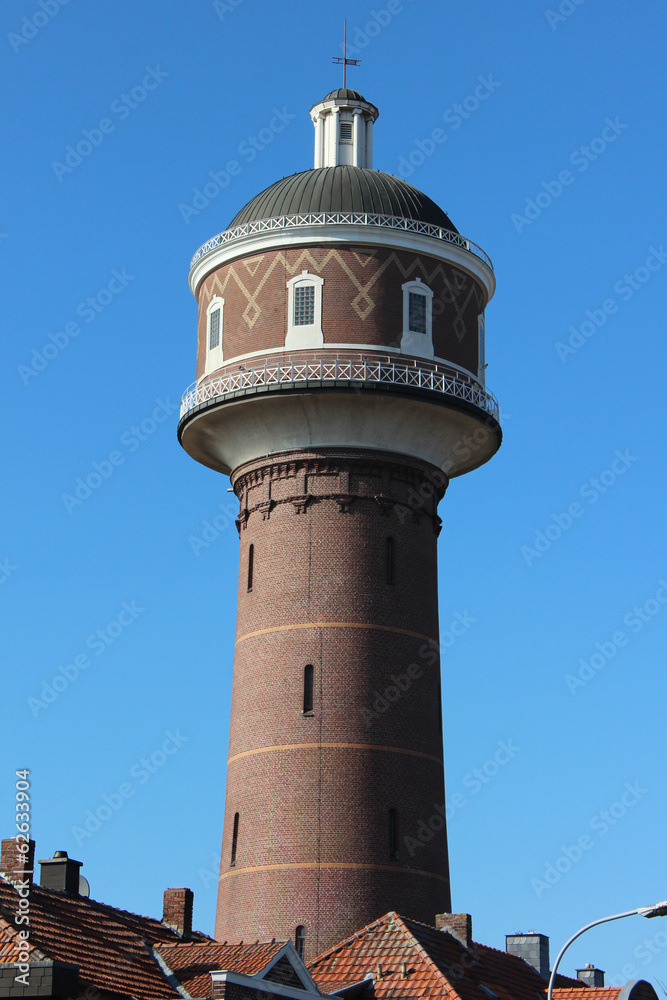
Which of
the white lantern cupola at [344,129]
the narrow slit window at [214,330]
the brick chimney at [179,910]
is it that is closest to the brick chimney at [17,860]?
the brick chimney at [179,910]

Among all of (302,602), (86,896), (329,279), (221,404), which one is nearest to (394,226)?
(329,279)

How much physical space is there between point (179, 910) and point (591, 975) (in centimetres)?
1449

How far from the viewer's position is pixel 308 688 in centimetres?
3856

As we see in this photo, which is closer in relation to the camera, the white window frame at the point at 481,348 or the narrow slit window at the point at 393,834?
the narrow slit window at the point at 393,834

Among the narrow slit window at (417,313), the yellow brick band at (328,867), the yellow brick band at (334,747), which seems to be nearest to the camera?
the yellow brick band at (328,867)

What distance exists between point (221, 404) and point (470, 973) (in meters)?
14.7

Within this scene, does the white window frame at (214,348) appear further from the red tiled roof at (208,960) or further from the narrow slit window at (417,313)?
the red tiled roof at (208,960)

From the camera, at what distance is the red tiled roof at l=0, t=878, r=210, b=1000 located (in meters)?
27.1

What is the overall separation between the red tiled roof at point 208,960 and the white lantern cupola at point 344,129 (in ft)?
71.1

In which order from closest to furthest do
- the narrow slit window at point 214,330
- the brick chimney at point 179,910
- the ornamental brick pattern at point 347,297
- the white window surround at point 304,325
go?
the brick chimney at point 179,910 < the white window surround at point 304,325 < the ornamental brick pattern at point 347,297 < the narrow slit window at point 214,330

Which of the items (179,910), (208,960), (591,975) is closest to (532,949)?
(591,975)

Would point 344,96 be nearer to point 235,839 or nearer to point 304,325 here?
point 304,325

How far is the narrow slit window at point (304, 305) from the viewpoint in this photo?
4025 centimetres

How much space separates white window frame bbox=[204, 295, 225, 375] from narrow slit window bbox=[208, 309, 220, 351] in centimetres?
5
